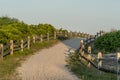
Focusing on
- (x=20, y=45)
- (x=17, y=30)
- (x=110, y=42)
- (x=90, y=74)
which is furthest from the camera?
(x=17, y=30)

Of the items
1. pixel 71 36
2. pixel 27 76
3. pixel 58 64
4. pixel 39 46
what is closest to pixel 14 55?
pixel 58 64

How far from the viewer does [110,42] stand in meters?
35.0

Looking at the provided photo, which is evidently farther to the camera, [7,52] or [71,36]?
[71,36]

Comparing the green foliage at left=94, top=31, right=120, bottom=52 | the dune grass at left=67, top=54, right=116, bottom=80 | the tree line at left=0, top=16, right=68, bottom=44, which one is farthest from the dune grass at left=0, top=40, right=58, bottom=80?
the green foliage at left=94, top=31, right=120, bottom=52

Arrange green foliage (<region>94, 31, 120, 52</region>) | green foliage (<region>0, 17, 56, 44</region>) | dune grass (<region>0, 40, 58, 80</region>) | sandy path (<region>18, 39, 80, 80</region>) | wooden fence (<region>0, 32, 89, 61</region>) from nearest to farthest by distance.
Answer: sandy path (<region>18, 39, 80, 80</region>), dune grass (<region>0, 40, 58, 80</region>), wooden fence (<region>0, 32, 89, 61</region>), green foliage (<region>0, 17, 56, 44</region>), green foliage (<region>94, 31, 120, 52</region>)

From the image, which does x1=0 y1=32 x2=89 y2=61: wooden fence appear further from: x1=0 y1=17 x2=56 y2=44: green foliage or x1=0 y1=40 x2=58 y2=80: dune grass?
x1=0 y1=17 x2=56 y2=44: green foliage

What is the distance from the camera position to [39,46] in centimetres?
3669

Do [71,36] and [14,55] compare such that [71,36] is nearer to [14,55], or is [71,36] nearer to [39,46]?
[39,46]

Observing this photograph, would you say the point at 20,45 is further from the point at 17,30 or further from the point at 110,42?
the point at 110,42

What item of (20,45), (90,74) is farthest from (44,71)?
(20,45)

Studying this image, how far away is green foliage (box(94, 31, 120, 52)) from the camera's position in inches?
1352

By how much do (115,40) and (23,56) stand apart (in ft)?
29.1

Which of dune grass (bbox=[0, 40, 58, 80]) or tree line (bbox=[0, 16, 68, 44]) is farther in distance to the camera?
tree line (bbox=[0, 16, 68, 44])

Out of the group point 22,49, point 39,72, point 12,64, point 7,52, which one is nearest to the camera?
point 39,72
